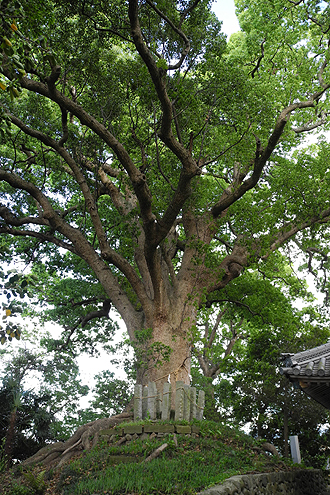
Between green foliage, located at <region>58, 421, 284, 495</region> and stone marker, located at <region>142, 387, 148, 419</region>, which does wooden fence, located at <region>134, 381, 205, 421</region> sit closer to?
stone marker, located at <region>142, 387, 148, 419</region>

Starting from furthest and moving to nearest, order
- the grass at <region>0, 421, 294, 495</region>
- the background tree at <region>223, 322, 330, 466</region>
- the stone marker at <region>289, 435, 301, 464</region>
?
the background tree at <region>223, 322, 330, 466</region> → the stone marker at <region>289, 435, 301, 464</region> → the grass at <region>0, 421, 294, 495</region>

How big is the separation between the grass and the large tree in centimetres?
207

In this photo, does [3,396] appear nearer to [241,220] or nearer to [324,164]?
[241,220]

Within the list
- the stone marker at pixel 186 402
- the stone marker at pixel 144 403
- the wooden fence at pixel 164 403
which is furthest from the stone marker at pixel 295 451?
the stone marker at pixel 144 403

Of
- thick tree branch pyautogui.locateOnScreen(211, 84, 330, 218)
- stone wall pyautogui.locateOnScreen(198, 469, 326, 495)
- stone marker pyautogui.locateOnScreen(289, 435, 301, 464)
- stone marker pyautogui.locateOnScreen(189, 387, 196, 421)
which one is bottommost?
stone wall pyautogui.locateOnScreen(198, 469, 326, 495)

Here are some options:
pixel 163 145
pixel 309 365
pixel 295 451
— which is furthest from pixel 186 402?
pixel 163 145

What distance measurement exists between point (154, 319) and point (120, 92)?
562 cm

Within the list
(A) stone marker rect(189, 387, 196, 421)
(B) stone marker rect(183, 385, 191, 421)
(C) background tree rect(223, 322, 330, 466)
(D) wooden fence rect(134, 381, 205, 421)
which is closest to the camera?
(D) wooden fence rect(134, 381, 205, 421)

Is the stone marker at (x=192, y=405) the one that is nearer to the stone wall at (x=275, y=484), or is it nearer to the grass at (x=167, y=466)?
the grass at (x=167, y=466)

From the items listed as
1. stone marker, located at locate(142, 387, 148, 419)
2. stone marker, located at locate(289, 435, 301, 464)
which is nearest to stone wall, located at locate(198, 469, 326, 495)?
stone marker, located at locate(289, 435, 301, 464)

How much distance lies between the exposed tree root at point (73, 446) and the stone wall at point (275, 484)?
333 centimetres

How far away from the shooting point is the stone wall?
5049 millimetres

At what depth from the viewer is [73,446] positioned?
26.7ft

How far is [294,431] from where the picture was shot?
11.6 metres
